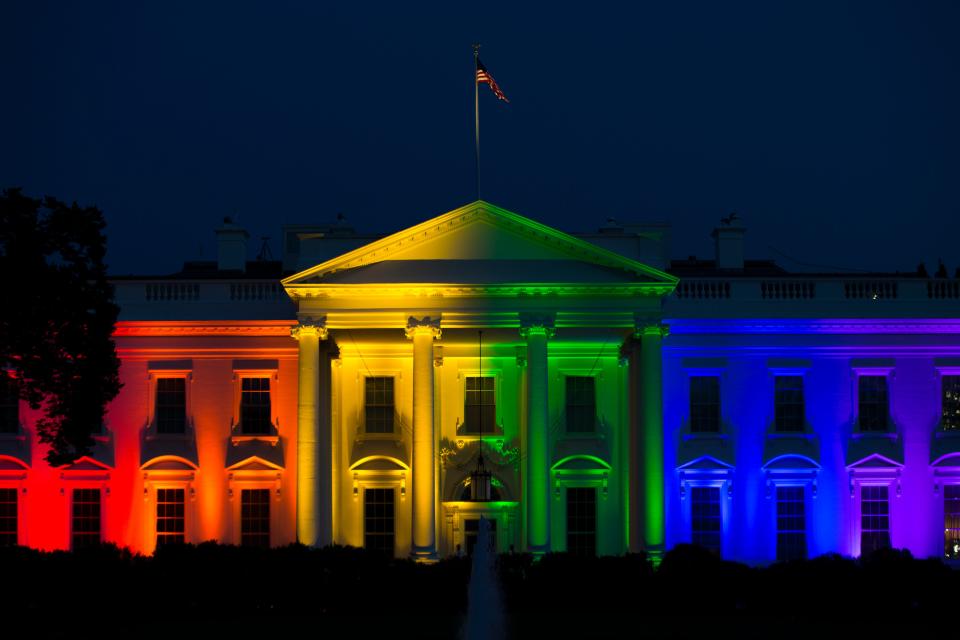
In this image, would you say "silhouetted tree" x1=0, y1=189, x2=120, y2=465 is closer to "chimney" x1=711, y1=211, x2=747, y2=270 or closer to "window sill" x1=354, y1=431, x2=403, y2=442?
"window sill" x1=354, y1=431, x2=403, y2=442

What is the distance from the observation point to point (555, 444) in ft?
134

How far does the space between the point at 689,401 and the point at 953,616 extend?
12128 mm

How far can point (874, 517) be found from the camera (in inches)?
1608

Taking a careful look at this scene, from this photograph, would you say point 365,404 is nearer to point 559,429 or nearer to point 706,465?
point 559,429

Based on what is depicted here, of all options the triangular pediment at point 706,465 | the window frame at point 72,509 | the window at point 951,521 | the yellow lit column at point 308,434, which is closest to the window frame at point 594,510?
the triangular pediment at point 706,465

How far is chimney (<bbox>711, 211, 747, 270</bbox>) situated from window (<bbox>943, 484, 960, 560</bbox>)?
10957 millimetres

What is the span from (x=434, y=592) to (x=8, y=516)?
15.5 metres

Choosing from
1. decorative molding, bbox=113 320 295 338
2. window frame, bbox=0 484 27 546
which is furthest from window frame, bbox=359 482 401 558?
window frame, bbox=0 484 27 546

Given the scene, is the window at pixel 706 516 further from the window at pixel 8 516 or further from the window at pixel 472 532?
the window at pixel 8 516

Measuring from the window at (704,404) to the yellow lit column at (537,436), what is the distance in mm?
5973

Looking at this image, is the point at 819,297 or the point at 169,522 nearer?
the point at 169,522

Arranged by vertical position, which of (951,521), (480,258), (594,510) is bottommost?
(951,521)

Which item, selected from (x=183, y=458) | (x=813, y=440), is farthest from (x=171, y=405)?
(x=813, y=440)

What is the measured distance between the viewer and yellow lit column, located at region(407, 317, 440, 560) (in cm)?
3700
